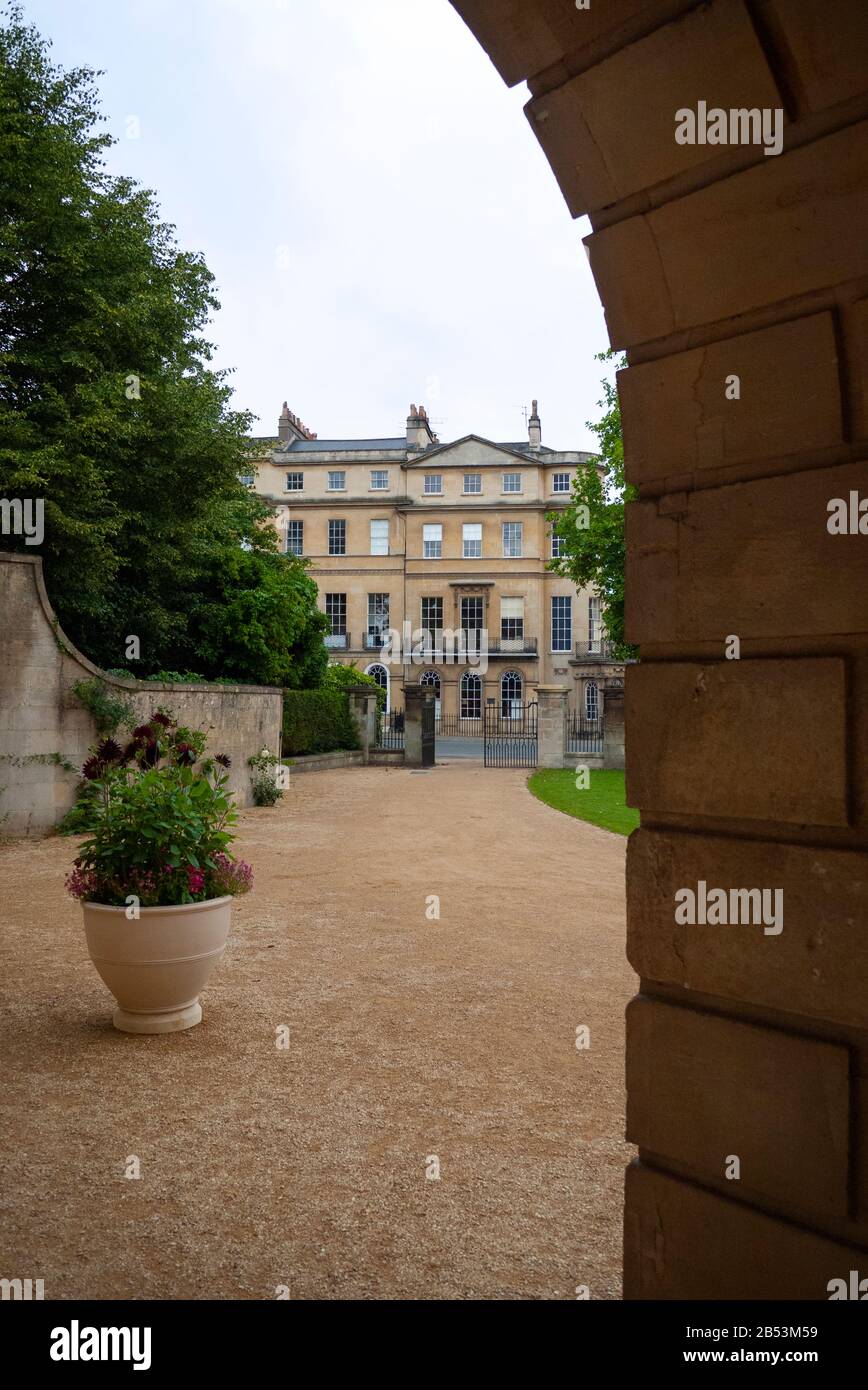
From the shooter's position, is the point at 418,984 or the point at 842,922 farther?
the point at 418,984

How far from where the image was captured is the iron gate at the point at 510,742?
98.2ft

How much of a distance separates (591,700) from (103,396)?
119 ft

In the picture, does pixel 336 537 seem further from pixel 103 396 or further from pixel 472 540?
pixel 103 396

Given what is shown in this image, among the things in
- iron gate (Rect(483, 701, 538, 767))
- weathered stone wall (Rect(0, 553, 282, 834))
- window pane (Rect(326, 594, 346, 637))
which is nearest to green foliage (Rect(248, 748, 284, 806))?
weathered stone wall (Rect(0, 553, 282, 834))

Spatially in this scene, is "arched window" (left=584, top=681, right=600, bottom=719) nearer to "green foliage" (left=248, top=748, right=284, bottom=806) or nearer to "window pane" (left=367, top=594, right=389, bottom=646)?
"window pane" (left=367, top=594, right=389, bottom=646)

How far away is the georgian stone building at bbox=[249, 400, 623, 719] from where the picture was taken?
4981 cm

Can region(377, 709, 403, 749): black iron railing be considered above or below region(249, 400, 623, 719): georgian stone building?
below

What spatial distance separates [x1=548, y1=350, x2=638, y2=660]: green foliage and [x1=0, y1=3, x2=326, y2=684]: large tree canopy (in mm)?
12180

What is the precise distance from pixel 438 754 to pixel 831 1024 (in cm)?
3215

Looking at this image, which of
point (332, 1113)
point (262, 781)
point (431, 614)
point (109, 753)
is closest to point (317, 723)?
point (262, 781)


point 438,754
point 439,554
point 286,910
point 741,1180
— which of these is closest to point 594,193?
point 741,1180
